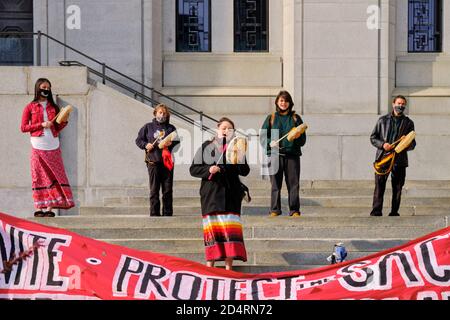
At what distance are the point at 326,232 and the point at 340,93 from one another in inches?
281

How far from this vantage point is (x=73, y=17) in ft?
72.1

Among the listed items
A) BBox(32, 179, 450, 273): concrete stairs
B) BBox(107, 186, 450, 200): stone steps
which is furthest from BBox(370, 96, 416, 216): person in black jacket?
BBox(107, 186, 450, 200): stone steps

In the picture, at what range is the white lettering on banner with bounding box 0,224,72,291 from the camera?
1117 cm

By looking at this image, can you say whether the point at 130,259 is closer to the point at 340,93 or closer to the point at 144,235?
the point at 144,235

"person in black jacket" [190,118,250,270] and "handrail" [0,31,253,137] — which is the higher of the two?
"handrail" [0,31,253,137]

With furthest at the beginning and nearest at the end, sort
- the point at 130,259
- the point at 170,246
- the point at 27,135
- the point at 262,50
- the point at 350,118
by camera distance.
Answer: the point at 262,50
the point at 350,118
the point at 27,135
the point at 170,246
the point at 130,259

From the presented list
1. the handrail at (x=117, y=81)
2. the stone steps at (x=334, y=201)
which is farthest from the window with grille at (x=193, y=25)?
the stone steps at (x=334, y=201)

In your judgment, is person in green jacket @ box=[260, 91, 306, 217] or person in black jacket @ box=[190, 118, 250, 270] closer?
person in black jacket @ box=[190, 118, 250, 270]

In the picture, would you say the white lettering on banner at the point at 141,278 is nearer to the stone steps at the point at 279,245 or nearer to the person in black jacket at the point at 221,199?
the person in black jacket at the point at 221,199

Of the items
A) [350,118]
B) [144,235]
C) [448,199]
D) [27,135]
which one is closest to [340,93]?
[350,118]

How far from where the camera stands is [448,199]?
17969mm

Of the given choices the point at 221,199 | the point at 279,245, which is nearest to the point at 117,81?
the point at 279,245

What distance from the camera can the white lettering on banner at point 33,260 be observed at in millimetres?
11172

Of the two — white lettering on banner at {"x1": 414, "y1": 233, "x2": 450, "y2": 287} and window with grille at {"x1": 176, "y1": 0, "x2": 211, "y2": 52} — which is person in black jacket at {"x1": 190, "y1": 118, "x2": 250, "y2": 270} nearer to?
white lettering on banner at {"x1": 414, "y1": 233, "x2": 450, "y2": 287}
